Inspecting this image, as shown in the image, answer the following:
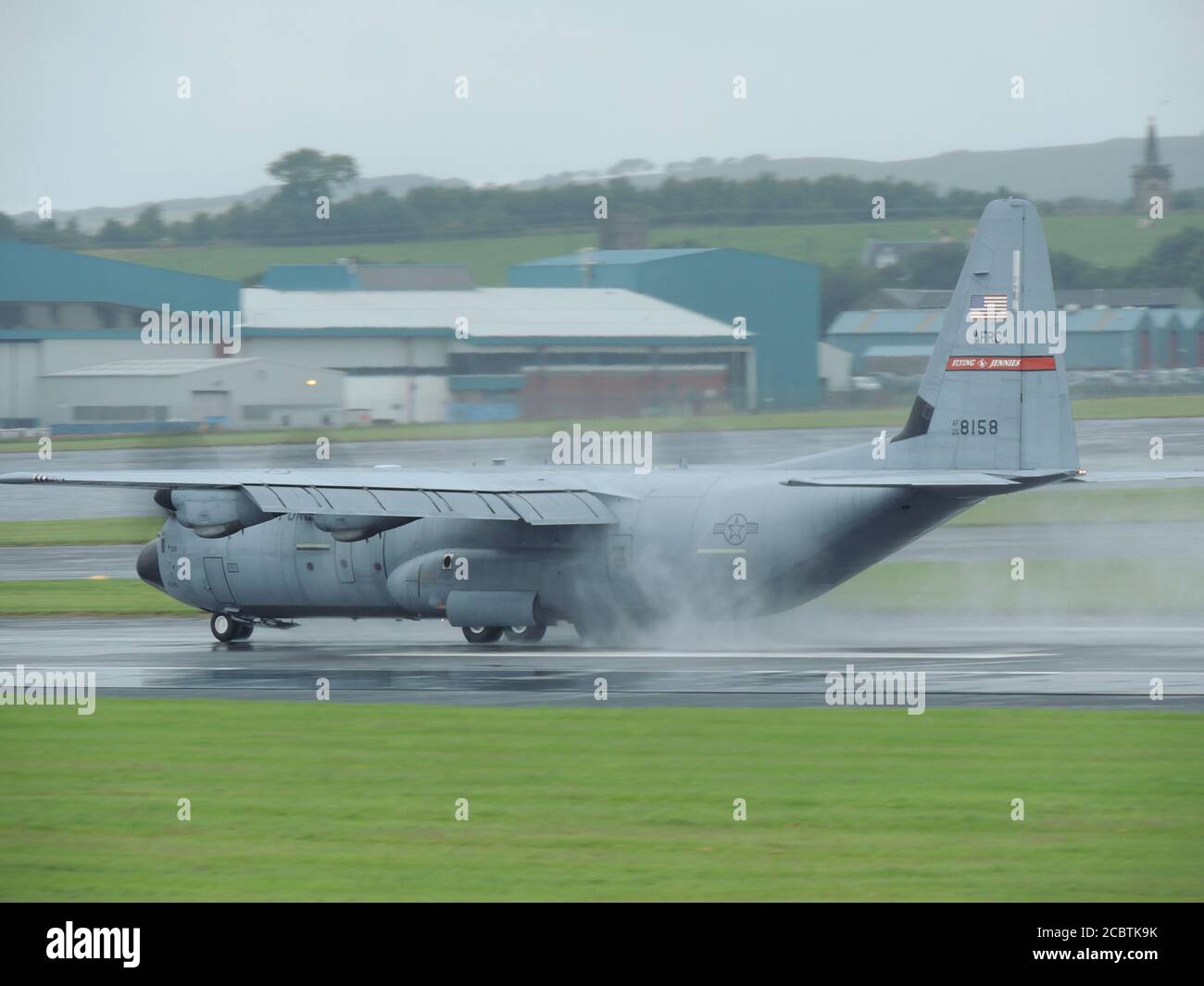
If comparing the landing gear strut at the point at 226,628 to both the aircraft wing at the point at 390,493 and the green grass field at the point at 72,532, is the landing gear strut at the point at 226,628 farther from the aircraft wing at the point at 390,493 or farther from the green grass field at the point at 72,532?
the green grass field at the point at 72,532

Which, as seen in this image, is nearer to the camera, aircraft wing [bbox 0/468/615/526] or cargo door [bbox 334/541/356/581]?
aircraft wing [bbox 0/468/615/526]

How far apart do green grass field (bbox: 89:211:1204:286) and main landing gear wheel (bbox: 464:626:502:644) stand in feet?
35.9

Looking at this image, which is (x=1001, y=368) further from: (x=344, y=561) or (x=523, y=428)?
(x=344, y=561)

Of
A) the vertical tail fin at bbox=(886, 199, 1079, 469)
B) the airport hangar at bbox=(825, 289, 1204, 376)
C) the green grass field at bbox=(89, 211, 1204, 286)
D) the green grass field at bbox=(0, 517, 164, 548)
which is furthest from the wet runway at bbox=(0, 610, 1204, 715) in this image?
the green grass field at bbox=(0, 517, 164, 548)

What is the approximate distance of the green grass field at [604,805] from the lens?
1211 centimetres

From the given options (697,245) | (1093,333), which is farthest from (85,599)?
(1093,333)

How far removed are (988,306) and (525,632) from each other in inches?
387

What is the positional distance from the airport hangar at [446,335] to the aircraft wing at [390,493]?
20.1ft

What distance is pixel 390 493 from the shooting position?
27.1m

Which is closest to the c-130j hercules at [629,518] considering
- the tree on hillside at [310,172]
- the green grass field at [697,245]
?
the green grass field at [697,245]

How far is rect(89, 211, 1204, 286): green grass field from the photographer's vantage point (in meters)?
37.8

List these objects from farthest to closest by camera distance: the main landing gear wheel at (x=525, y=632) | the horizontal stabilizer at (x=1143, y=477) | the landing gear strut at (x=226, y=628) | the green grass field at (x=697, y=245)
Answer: the green grass field at (x=697, y=245), the landing gear strut at (x=226, y=628), the main landing gear wheel at (x=525, y=632), the horizontal stabilizer at (x=1143, y=477)

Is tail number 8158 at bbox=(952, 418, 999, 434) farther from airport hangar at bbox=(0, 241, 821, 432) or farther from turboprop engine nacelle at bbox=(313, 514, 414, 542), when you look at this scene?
airport hangar at bbox=(0, 241, 821, 432)

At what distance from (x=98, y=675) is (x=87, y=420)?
1387cm
